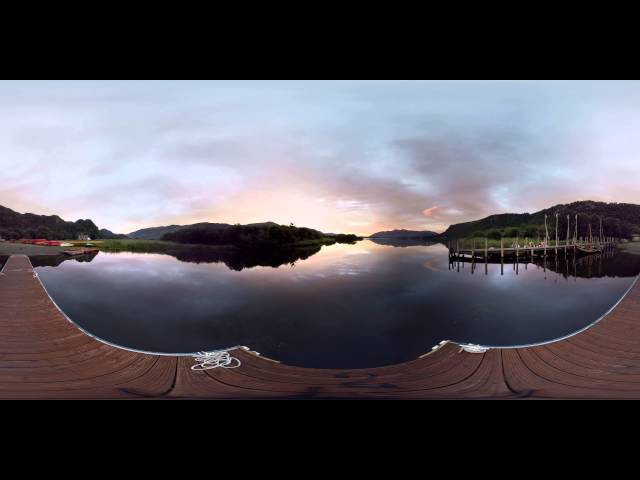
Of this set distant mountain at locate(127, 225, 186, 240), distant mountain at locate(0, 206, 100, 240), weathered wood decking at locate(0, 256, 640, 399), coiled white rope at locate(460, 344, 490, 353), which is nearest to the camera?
weathered wood decking at locate(0, 256, 640, 399)

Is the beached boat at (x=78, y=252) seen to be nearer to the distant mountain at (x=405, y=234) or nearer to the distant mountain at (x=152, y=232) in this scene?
the distant mountain at (x=152, y=232)

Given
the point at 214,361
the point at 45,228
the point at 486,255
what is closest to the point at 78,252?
the point at 45,228

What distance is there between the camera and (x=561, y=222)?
2471 millimetres

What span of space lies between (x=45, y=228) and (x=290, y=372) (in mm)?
2526

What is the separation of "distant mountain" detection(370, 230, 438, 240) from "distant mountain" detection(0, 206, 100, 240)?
8.55 ft

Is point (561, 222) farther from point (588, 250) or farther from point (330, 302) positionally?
point (330, 302)

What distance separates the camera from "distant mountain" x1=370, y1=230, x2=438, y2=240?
2529mm

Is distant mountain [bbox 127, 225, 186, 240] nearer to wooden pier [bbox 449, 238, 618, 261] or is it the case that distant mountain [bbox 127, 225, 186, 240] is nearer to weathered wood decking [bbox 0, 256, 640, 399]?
weathered wood decking [bbox 0, 256, 640, 399]

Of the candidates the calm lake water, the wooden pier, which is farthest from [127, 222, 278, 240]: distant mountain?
the wooden pier

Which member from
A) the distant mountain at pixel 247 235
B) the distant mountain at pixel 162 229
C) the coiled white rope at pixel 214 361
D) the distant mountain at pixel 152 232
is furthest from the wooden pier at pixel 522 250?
the distant mountain at pixel 152 232

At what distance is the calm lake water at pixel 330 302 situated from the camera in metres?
2.28

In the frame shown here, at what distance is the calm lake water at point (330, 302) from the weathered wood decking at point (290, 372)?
0.10 m

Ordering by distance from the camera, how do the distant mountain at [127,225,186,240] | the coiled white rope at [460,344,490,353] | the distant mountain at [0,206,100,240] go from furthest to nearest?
the distant mountain at [127,225,186,240] < the distant mountain at [0,206,100,240] < the coiled white rope at [460,344,490,353]
